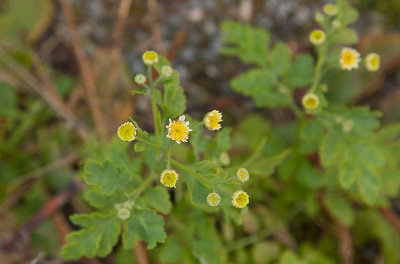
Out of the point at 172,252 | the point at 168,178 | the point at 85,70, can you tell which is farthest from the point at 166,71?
the point at 85,70

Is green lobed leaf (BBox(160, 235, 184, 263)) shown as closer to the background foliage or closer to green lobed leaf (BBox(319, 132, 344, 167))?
the background foliage

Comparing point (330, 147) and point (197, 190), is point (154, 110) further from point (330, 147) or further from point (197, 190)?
point (330, 147)

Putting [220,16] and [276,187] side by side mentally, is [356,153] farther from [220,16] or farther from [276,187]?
[220,16]

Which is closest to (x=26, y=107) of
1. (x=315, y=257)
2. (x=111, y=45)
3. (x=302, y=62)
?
(x=111, y=45)

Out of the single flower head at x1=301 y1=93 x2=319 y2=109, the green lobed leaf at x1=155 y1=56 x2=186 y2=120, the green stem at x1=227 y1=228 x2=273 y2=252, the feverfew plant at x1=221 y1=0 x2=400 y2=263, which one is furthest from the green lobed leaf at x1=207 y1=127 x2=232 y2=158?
the green stem at x1=227 y1=228 x2=273 y2=252

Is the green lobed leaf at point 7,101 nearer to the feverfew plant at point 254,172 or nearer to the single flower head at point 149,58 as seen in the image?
the feverfew plant at point 254,172

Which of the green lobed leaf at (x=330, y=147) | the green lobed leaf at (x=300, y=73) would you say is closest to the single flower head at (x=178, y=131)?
the green lobed leaf at (x=330, y=147)

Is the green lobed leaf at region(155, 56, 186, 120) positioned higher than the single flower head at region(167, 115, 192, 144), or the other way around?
the green lobed leaf at region(155, 56, 186, 120)
